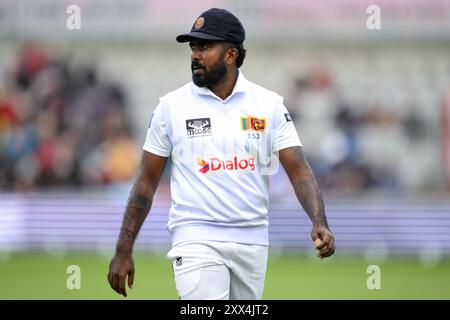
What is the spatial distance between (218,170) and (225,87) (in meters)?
0.61

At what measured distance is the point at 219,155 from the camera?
800cm

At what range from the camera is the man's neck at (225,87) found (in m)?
8.16

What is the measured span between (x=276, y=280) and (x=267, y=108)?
25.3 ft

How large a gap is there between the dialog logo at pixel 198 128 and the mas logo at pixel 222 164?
0.17 meters

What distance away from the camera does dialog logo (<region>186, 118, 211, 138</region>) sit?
801 cm

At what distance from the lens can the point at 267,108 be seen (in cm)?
820

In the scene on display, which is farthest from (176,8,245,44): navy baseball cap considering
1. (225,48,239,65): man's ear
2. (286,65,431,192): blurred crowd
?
(286,65,431,192): blurred crowd

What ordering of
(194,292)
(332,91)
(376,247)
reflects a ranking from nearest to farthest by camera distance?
(194,292) → (376,247) → (332,91)

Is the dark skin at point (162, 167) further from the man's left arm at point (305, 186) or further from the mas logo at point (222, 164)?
the mas logo at point (222, 164)

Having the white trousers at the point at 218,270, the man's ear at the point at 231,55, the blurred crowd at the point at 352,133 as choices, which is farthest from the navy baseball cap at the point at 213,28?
the blurred crowd at the point at 352,133

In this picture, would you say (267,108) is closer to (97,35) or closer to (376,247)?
(376,247)

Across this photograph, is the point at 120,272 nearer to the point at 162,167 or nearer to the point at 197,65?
the point at 162,167
